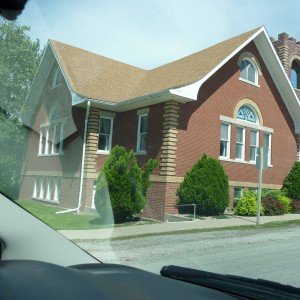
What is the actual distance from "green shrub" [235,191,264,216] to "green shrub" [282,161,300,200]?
50 cm

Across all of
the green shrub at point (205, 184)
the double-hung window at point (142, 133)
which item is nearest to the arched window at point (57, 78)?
the double-hung window at point (142, 133)

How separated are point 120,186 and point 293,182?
3.46 m

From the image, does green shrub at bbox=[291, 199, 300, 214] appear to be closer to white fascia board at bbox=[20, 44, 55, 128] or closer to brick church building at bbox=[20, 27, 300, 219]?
brick church building at bbox=[20, 27, 300, 219]

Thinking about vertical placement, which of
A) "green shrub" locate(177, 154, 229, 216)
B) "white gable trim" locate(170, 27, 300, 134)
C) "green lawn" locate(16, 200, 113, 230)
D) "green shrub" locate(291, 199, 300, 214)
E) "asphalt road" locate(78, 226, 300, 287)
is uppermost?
"white gable trim" locate(170, 27, 300, 134)

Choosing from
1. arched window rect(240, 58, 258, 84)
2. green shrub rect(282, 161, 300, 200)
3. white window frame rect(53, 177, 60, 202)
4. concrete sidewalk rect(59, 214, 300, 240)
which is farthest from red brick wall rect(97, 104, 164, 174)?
green shrub rect(282, 161, 300, 200)

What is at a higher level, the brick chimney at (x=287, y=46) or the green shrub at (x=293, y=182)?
the brick chimney at (x=287, y=46)

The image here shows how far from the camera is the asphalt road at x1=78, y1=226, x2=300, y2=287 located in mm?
2342

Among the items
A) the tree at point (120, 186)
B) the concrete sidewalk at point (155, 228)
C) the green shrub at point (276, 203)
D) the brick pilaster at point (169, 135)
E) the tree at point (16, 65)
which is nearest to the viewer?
the tree at point (16, 65)

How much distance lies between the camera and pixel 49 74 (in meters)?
1.75

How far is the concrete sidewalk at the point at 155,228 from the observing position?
2080mm

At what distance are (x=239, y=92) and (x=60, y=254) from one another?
13.4ft

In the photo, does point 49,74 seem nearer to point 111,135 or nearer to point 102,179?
point 102,179

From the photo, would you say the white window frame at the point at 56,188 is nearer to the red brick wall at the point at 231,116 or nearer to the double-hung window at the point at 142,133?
the double-hung window at the point at 142,133

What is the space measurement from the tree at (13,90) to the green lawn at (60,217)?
0.12 meters
